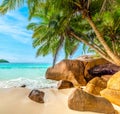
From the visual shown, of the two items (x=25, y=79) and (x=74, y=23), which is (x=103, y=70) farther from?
(x=25, y=79)

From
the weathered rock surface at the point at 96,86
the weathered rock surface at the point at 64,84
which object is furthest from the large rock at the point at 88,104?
the weathered rock surface at the point at 64,84

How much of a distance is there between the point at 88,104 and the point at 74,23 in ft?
22.4

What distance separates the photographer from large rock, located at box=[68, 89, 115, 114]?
6.54 metres

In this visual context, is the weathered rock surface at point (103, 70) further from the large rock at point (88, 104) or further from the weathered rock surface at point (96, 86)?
the large rock at point (88, 104)

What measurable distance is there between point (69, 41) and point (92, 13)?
6.78 ft

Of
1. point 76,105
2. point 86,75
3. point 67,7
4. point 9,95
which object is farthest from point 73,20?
point 76,105

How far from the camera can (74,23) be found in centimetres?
1285

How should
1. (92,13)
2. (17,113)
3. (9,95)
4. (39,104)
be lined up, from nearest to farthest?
(17,113), (39,104), (9,95), (92,13)

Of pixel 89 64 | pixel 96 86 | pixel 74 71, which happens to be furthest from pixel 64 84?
pixel 96 86

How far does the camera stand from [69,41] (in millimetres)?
13336

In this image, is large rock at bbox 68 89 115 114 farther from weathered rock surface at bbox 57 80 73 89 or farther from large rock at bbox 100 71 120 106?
weathered rock surface at bbox 57 80 73 89

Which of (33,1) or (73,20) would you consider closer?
(33,1)

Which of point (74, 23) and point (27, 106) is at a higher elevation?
point (74, 23)

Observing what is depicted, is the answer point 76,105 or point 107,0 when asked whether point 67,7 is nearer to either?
point 107,0
